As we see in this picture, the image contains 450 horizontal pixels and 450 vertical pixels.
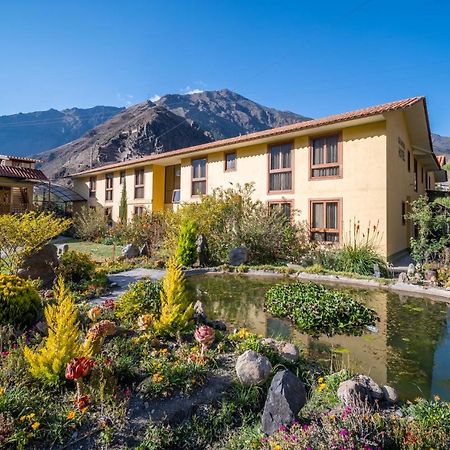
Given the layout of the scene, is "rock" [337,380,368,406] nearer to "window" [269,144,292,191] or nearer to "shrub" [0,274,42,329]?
"shrub" [0,274,42,329]

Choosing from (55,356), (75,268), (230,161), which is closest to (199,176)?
(230,161)

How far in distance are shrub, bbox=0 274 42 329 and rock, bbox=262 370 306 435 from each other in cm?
450

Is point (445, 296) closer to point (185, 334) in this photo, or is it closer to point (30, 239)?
point (185, 334)

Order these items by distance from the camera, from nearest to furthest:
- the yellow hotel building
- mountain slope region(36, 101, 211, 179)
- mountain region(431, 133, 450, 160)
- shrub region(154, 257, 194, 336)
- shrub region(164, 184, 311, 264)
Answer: shrub region(154, 257, 194, 336) → the yellow hotel building → shrub region(164, 184, 311, 264) → mountain slope region(36, 101, 211, 179) → mountain region(431, 133, 450, 160)

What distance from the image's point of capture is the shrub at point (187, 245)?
45.9 feet

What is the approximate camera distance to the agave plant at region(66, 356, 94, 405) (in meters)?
3.60

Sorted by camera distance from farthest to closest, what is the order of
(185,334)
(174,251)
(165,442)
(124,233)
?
(124,233) < (174,251) < (185,334) < (165,442)

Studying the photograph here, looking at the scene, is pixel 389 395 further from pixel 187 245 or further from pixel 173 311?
pixel 187 245

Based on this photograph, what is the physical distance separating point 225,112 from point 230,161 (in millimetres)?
113325

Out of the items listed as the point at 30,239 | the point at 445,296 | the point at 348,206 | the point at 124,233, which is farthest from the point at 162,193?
the point at 445,296

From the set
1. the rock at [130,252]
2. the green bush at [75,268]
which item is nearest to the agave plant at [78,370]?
the green bush at [75,268]

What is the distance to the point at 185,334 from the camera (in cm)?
576

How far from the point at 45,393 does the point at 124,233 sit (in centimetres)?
1706

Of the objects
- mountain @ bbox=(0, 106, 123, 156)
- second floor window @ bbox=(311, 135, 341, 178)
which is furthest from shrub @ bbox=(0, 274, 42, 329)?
mountain @ bbox=(0, 106, 123, 156)
